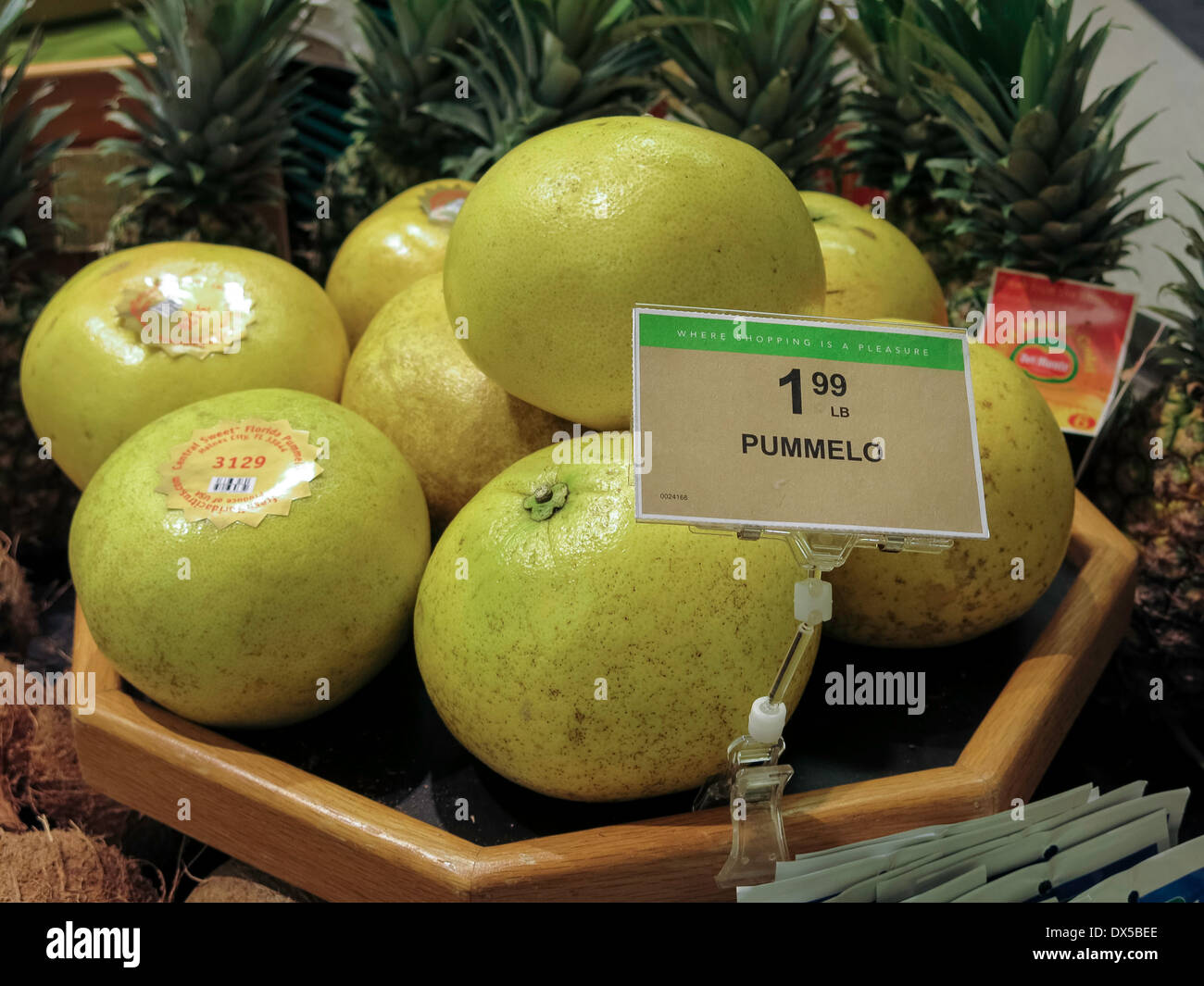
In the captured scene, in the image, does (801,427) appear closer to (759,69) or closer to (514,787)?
(514,787)

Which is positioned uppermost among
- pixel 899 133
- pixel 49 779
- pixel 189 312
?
pixel 899 133

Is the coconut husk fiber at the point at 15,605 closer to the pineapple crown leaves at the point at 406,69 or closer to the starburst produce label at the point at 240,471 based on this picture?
the starburst produce label at the point at 240,471

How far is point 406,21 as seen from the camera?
2213 mm

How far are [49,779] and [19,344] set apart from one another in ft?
3.07

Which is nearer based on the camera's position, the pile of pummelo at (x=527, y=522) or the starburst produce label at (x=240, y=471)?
the pile of pummelo at (x=527, y=522)

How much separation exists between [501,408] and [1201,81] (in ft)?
12.5

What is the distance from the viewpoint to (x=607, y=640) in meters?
0.94

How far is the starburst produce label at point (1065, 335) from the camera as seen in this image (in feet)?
5.71

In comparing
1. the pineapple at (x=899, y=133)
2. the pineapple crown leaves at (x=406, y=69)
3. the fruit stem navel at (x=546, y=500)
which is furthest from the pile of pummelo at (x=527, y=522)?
the pineapple crown leaves at (x=406, y=69)

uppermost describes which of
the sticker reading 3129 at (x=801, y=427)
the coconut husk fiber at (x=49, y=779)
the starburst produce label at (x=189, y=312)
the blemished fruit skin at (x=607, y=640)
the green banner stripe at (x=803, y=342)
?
the green banner stripe at (x=803, y=342)

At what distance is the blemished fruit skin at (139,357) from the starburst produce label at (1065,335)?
1.12m

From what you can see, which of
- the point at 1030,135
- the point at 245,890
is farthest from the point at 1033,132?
the point at 245,890

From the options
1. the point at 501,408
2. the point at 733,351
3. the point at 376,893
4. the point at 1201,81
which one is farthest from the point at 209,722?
the point at 1201,81

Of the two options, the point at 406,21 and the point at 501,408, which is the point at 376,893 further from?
the point at 406,21
